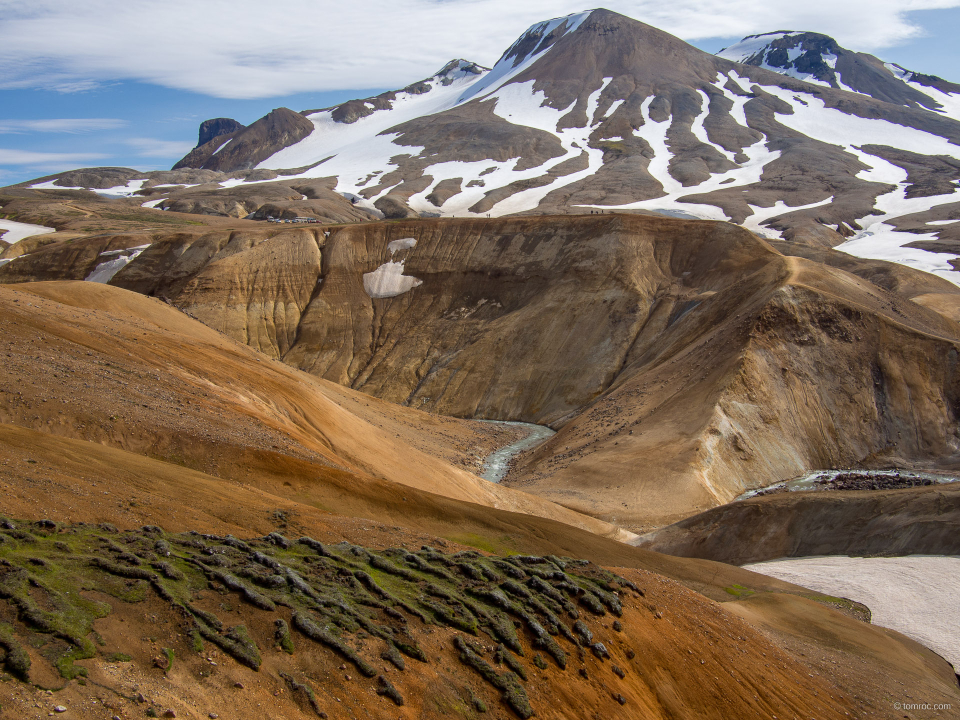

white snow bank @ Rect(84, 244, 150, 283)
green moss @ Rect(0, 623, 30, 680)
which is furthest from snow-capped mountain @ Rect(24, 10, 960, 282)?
green moss @ Rect(0, 623, 30, 680)

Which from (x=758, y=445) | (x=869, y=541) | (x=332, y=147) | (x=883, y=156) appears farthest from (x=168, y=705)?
(x=332, y=147)

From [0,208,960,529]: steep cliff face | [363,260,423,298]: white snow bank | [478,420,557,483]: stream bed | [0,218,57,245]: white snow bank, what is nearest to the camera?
[0,208,960,529]: steep cliff face

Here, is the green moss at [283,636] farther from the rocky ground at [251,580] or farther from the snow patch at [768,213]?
the snow patch at [768,213]

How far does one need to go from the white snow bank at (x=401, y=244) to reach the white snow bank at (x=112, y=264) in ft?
84.6

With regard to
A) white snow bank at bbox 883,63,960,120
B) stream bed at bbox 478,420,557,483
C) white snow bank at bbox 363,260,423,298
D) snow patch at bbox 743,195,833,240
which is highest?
white snow bank at bbox 883,63,960,120

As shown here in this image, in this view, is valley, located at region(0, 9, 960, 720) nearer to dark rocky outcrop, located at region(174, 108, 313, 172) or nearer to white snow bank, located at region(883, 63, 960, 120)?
dark rocky outcrop, located at region(174, 108, 313, 172)

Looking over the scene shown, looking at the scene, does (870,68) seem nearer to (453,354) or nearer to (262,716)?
(453,354)

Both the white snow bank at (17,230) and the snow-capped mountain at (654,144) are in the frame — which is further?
the snow-capped mountain at (654,144)

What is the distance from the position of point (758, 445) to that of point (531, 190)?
288 feet

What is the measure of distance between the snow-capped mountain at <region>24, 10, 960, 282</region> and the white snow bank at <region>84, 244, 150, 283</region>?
140 feet

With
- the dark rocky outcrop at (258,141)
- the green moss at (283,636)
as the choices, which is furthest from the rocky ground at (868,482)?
the dark rocky outcrop at (258,141)

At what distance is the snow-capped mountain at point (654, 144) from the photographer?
106312 mm

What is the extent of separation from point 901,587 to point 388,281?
177 feet

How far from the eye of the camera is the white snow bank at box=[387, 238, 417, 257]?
7169 centimetres
